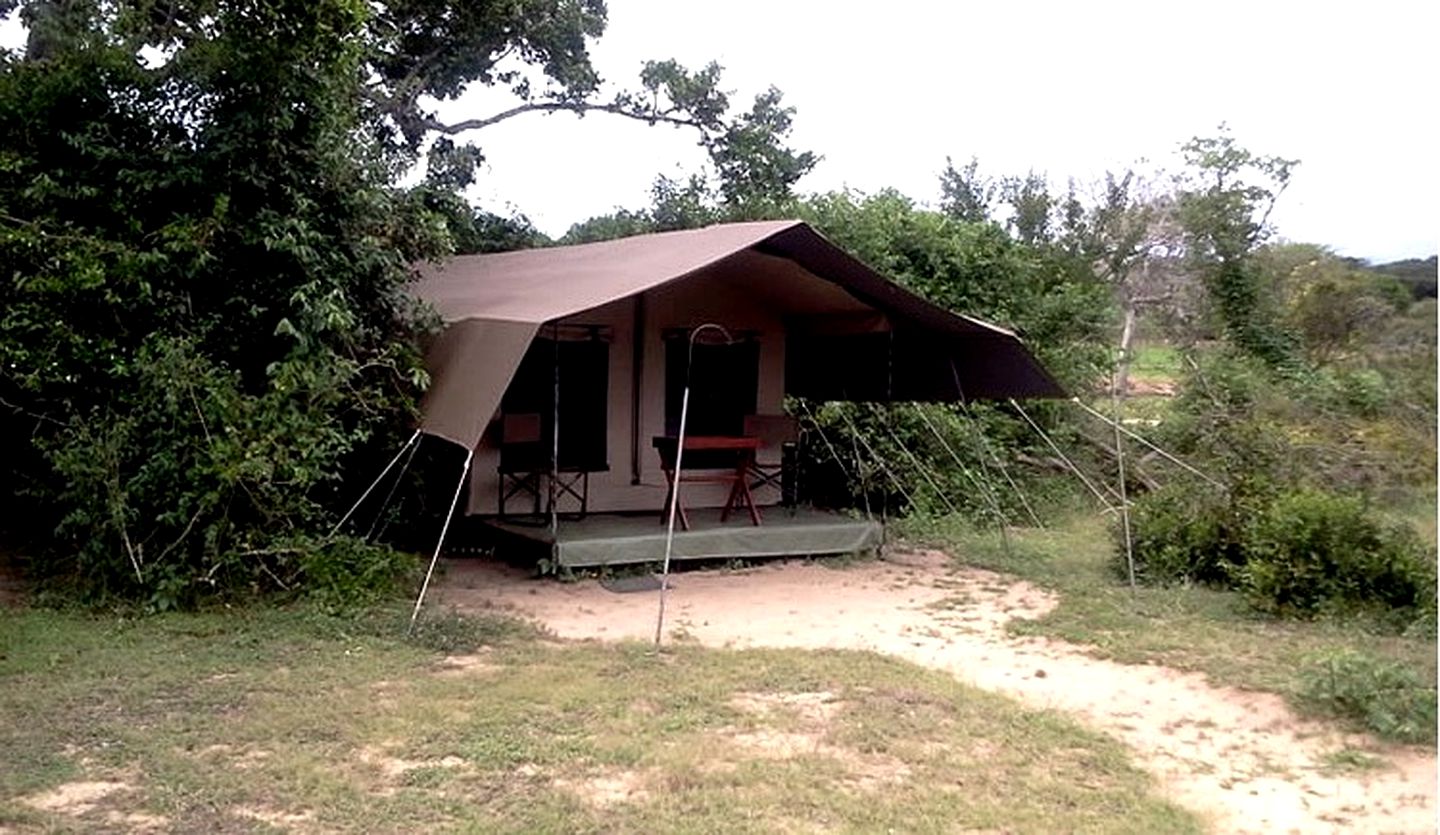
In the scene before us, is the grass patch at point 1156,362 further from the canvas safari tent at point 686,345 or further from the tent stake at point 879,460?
the canvas safari tent at point 686,345

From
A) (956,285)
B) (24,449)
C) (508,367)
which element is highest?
(956,285)

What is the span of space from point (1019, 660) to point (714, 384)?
5.11 metres

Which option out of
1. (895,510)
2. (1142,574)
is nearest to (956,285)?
(895,510)

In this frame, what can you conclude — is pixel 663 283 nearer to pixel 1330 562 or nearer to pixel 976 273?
pixel 1330 562

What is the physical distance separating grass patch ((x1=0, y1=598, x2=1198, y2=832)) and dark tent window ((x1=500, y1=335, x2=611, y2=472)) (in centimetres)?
351

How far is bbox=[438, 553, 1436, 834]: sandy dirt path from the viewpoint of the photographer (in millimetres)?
4461

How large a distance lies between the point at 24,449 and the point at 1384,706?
8.37 metres

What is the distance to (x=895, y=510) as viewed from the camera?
12469mm

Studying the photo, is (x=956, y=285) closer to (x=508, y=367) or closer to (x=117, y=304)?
(x=508, y=367)

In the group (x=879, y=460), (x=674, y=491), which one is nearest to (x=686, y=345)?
(x=879, y=460)

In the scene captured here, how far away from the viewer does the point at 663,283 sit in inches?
307

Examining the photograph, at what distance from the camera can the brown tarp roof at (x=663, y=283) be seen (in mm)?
7758

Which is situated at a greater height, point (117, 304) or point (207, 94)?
point (207, 94)

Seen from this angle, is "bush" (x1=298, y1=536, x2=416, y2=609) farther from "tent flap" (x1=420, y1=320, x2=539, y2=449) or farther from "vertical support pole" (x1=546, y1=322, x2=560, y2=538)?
"vertical support pole" (x1=546, y1=322, x2=560, y2=538)
